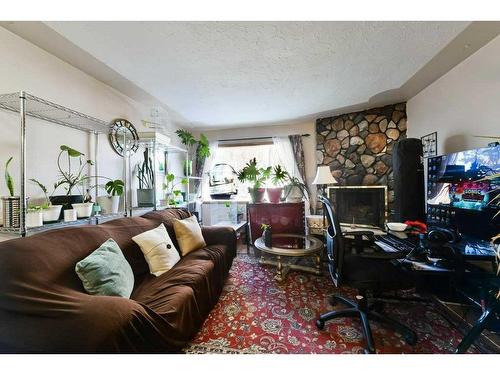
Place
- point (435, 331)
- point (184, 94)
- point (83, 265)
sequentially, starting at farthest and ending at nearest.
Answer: point (184, 94)
point (435, 331)
point (83, 265)

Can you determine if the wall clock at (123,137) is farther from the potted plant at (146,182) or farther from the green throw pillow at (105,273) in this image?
the green throw pillow at (105,273)

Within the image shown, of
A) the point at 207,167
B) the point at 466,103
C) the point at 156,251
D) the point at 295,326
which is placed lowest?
the point at 295,326

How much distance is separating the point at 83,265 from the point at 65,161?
1229 millimetres

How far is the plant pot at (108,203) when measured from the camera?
1969 mm

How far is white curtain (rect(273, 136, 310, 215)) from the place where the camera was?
3875 mm

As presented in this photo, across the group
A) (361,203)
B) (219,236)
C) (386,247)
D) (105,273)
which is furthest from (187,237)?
(361,203)

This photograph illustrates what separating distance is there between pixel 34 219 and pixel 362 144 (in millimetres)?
4052

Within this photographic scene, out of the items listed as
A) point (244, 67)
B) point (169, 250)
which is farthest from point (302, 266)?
point (244, 67)

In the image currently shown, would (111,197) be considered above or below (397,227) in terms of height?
above

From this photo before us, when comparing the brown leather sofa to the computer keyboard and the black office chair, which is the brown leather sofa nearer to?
the black office chair

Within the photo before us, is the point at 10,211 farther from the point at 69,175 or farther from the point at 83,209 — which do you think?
the point at 69,175

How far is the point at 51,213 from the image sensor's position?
4.76 feet
